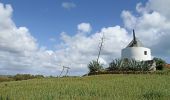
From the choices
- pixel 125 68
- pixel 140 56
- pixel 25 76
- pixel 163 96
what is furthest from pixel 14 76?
pixel 163 96

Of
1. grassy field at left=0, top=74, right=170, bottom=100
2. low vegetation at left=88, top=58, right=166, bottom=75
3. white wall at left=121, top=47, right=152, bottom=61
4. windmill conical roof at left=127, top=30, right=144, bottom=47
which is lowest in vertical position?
grassy field at left=0, top=74, right=170, bottom=100

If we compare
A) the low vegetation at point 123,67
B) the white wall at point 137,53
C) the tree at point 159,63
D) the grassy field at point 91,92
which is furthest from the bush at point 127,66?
the grassy field at point 91,92

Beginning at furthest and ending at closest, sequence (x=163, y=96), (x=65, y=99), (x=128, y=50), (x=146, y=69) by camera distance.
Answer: (x=128, y=50) < (x=146, y=69) < (x=163, y=96) < (x=65, y=99)

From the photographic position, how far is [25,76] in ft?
193

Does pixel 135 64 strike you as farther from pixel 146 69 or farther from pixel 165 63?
pixel 165 63

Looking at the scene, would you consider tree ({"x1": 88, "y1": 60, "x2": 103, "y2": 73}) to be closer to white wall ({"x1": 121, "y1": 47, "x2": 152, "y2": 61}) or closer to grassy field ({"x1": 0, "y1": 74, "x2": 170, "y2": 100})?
white wall ({"x1": 121, "y1": 47, "x2": 152, "y2": 61})

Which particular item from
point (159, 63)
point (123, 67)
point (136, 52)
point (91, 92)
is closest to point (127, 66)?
point (123, 67)

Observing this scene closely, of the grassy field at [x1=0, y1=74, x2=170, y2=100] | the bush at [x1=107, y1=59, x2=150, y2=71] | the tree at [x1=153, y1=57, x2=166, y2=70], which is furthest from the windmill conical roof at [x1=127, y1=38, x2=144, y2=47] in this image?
the grassy field at [x1=0, y1=74, x2=170, y2=100]

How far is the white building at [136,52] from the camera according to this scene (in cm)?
6588

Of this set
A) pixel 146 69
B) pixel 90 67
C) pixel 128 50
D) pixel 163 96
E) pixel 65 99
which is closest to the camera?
pixel 65 99

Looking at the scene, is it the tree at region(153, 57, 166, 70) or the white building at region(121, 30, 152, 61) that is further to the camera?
the white building at region(121, 30, 152, 61)

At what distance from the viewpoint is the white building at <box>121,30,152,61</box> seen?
6588 cm

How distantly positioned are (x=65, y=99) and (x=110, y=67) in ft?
131

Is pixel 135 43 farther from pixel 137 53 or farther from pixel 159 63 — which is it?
pixel 159 63
